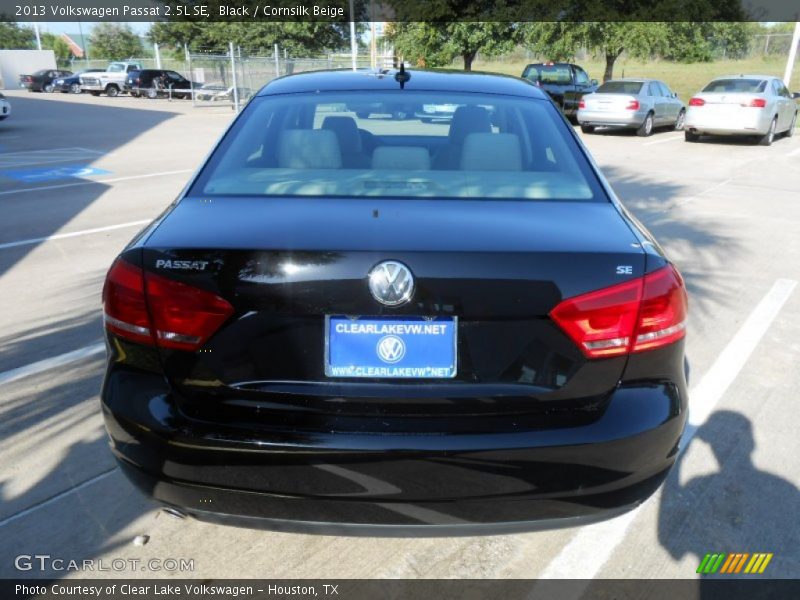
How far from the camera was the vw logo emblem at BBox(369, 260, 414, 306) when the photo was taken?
1.87 meters

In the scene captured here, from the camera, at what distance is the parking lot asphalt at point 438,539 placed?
2498mm

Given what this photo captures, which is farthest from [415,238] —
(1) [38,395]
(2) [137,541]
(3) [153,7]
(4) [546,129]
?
(3) [153,7]

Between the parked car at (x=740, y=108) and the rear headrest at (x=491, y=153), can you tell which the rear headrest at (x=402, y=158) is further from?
the parked car at (x=740, y=108)

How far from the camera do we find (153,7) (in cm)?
5234

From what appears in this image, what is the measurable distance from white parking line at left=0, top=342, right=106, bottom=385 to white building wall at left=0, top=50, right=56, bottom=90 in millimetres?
59638

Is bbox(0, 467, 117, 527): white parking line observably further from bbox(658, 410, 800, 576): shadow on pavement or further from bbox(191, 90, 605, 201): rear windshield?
bbox(658, 410, 800, 576): shadow on pavement

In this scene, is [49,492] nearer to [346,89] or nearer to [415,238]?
[415,238]

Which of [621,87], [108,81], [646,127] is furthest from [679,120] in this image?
[108,81]

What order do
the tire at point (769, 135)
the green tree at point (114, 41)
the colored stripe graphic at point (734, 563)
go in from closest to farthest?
1. the colored stripe graphic at point (734, 563)
2. the tire at point (769, 135)
3. the green tree at point (114, 41)

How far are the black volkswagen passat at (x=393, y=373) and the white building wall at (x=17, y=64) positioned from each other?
204 ft

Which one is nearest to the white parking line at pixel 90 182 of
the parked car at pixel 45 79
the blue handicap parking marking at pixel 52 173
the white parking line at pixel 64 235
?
the blue handicap parking marking at pixel 52 173

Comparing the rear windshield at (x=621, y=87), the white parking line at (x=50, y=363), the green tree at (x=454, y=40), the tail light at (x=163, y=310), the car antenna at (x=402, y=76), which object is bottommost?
the white parking line at (x=50, y=363)

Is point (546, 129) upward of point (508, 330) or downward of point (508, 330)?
upward

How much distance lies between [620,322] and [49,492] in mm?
2404
